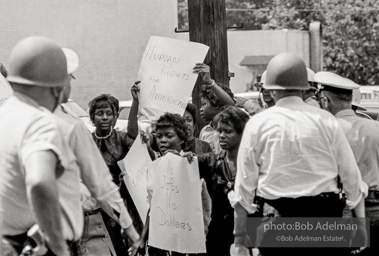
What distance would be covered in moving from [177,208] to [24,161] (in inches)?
134

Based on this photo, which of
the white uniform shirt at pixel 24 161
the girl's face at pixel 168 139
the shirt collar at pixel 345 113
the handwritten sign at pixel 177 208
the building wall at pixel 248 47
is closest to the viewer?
the white uniform shirt at pixel 24 161

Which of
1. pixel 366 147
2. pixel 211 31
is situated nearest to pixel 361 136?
pixel 366 147

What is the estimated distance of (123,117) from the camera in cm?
1748

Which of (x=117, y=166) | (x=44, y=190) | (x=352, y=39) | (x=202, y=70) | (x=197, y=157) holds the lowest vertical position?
(x=352, y=39)

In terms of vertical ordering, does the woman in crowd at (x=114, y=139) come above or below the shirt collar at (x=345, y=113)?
below

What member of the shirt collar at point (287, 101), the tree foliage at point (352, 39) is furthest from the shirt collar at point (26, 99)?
the tree foliage at point (352, 39)

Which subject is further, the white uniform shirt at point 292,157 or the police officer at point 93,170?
the white uniform shirt at point 292,157

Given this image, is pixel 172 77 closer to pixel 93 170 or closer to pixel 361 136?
pixel 361 136

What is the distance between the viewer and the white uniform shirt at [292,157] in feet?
18.2

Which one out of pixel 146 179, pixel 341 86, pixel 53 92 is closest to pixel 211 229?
pixel 146 179

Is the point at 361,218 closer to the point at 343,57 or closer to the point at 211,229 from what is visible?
the point at 211,229

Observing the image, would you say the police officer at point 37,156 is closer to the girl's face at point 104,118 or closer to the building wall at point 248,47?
the girl's face at point 104,118

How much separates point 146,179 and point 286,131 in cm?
252

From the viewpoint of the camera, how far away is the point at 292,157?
5547mm
